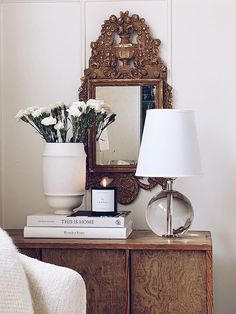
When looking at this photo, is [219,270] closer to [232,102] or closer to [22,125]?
[232,102]

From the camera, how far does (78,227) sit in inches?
108

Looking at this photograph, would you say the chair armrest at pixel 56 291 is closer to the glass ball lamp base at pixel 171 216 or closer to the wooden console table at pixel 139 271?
the wooden console table at pixel 139 271

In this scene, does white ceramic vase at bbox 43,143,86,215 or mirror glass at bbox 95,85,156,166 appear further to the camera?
mirror glass at bbox 95,85,156,166

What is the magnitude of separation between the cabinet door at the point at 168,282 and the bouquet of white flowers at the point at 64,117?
0.59 m

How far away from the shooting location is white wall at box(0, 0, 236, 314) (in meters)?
3.10

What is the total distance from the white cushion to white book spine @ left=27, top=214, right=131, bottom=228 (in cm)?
79

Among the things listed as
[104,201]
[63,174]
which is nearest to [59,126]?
[63,174]

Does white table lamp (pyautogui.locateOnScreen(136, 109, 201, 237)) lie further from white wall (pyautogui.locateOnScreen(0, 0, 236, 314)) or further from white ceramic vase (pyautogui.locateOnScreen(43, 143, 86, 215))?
white wall (pyautogui.locateOnScreen(0, 0, 236, 314))

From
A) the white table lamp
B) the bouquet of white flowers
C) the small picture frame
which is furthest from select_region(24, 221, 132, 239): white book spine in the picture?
the bouquet of white flowers

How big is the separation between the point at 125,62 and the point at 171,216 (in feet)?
2.62

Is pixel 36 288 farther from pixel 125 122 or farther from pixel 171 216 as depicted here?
pixel 125 122

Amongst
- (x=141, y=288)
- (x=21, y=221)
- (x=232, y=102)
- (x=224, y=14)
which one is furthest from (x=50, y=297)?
(x=224, y=14)

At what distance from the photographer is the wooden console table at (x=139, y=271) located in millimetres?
2629

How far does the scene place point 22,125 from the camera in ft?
10.6
